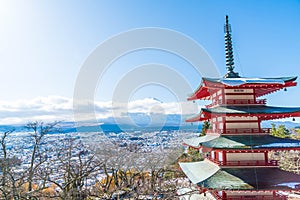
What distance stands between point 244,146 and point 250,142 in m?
0.41

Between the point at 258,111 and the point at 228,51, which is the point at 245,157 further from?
the point at 228,51

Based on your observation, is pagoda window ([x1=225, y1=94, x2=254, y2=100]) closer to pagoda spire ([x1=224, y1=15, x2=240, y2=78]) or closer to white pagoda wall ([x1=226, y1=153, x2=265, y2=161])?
pagoda spire ([x1=224, y1=15, x2=240, y2=78])

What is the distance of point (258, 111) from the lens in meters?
7.17

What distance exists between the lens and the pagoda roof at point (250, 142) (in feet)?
21.8

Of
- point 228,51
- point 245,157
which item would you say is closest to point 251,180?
point 245,157

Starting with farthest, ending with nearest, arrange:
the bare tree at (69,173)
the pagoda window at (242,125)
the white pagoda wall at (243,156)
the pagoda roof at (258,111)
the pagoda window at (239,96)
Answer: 1. the pagoda window at (239,96)
2. the pagoda window at (242,125)
3. the white pagoda wall at (243,156)
4. the pagoda roof at (258,111)
5. the bare tree at (69,173)

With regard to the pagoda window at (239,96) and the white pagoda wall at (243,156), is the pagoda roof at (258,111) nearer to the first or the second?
the pagoda window at (239,96)

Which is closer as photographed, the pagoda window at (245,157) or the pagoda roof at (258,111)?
the pagoda roof at (258,111)

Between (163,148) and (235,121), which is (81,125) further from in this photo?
(163,148)

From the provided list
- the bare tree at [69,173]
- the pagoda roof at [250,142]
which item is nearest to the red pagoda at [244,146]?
the pagoda roof at [250,142]

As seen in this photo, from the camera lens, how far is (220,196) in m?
7.33

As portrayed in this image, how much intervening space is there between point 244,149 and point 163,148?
1534 centimetres

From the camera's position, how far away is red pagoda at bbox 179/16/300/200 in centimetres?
641

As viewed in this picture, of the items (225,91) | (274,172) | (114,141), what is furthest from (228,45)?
(114,141)
